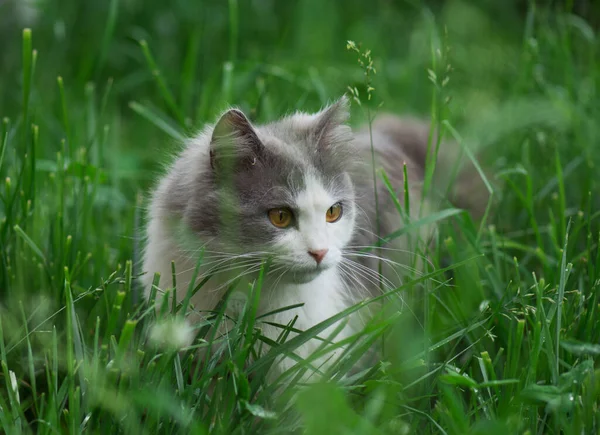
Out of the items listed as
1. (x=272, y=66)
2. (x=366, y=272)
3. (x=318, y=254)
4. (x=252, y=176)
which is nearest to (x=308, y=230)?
(x=318, y=254)

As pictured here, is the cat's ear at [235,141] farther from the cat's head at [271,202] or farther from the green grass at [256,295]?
the green grass at [256,295]

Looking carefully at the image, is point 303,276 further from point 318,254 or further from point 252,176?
point 252,176

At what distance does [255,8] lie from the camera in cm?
517

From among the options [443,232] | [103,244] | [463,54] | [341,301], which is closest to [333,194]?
[341,301]

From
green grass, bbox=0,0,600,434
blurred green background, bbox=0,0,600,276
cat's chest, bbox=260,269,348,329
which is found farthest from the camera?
blurred green background, bbox=0,0,600,276

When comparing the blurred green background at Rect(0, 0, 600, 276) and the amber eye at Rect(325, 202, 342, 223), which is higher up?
the blurred green background at Rect(0, 0, 600, 276)

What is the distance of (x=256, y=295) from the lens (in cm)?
167

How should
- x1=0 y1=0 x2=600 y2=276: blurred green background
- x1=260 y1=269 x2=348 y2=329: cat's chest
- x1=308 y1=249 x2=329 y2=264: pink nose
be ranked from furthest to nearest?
1. x1=0 y1=0 x2=600 y2=276: blurred green background
2. x1=260 y1=269 x2=348 y2=329: cat's chest
3. x1=308 y1=249 x2=329 y2=264: pink nose

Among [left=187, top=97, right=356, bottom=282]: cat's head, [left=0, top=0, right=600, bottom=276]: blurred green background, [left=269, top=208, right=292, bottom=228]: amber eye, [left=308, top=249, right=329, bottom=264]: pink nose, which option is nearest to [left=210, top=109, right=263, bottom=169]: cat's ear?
[left=187, top=97, right=356, bottom=282]: cat's head

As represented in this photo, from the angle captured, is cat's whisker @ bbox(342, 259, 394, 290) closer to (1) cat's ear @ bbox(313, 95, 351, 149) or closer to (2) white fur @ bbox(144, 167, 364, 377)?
(2) white fur @ bbox(144, 167, 364, 377)

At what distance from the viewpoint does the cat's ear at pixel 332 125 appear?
81.9 inches

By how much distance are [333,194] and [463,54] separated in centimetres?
291

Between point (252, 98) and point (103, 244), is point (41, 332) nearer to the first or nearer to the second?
point (103, 244)

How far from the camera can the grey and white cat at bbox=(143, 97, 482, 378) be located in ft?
6.18
